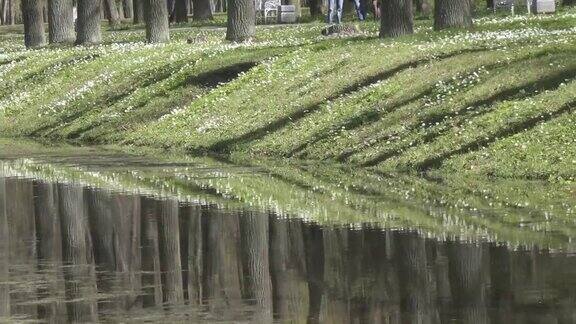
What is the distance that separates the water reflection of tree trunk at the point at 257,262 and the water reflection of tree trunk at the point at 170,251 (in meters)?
0.48

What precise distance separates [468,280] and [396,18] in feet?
76.3

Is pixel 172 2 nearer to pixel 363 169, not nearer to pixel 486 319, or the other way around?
pixel 363 169

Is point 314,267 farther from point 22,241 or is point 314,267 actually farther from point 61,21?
point 61,21

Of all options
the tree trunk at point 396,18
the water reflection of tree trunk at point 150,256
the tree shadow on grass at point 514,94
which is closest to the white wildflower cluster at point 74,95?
the tree trunk at point 396,18

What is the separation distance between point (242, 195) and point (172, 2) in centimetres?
6373

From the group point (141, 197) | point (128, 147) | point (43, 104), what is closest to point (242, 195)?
point (141, 197)

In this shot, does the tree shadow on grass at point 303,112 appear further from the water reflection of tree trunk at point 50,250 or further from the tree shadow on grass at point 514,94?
the water reflection of tree trunk at point 50,250

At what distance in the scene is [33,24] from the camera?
50969 mm

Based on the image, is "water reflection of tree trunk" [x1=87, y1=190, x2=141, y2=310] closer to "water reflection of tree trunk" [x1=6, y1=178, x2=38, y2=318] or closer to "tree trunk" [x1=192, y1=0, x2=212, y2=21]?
"water reflection of tree trunk" [x1=6, y1=178, x2=38, y2=318]

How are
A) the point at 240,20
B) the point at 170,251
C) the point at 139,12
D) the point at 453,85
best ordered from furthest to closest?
1. the point at 139,12
2. the point at 240,20
3. the point at 453,85
4. the point at 170,251

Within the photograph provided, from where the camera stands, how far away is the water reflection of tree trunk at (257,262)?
32.4ft

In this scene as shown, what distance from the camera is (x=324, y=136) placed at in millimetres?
24594

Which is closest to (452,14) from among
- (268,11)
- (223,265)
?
(223,265)

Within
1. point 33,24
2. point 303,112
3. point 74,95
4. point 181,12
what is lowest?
point 74,95
